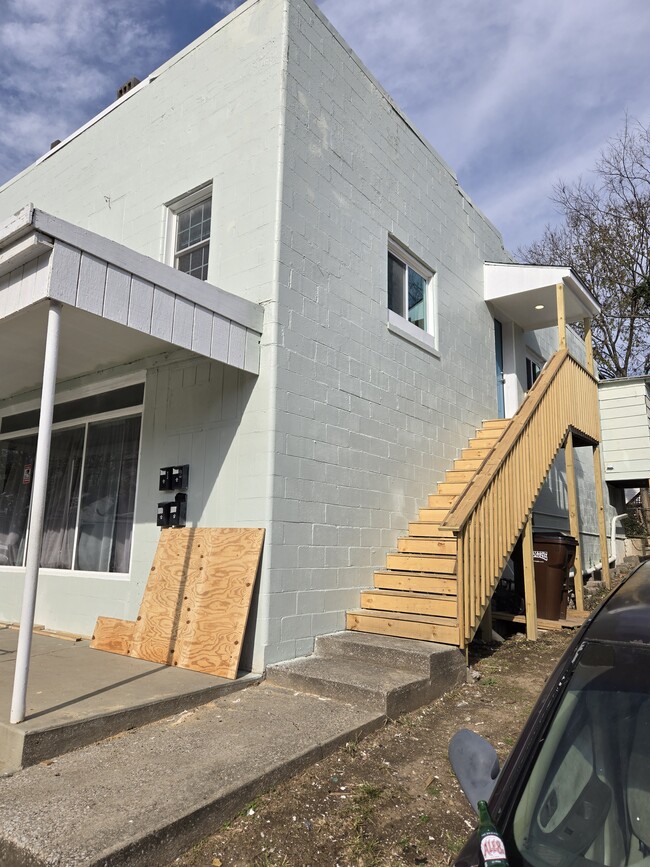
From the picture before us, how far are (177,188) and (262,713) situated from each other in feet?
18.1

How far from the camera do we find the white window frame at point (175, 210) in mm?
6703

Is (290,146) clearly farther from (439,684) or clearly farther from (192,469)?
(439,684)

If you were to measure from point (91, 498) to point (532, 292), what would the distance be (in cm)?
717

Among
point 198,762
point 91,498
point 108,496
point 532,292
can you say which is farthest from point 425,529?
point 532,292

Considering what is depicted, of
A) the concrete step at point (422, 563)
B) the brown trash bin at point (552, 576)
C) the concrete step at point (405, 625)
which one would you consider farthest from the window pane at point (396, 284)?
the concrete step at point (405, 625)

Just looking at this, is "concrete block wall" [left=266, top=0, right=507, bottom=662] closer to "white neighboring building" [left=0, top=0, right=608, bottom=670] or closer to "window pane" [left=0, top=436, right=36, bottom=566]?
"white neighboring building" [left=0, top=0, right=608, bottom=670]

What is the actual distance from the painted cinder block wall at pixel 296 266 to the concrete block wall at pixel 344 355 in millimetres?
22

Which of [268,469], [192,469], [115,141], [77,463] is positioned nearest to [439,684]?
[268,469]

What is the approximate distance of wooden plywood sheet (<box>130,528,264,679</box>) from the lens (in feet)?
16.3

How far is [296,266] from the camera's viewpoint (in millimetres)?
5855

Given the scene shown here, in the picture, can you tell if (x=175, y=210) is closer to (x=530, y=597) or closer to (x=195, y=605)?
(x=195, y=605)

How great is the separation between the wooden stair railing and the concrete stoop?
10.6 inches

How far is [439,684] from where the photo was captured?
4848mm

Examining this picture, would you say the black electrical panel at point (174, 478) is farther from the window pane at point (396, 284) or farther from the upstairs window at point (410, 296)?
the window pane at point (396, 284)
